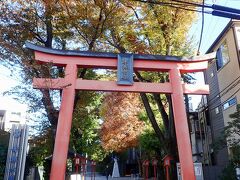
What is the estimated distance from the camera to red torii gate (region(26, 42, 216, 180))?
477 inches

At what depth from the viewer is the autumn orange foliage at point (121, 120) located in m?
27.8

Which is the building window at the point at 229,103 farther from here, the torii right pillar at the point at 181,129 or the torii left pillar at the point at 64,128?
the torii left pillar at the point at 64,128

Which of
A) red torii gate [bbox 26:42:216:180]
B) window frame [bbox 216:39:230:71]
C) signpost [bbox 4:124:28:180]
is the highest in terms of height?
window frame [bbox 216:39:230:71]

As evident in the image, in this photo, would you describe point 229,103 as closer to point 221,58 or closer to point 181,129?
point 221,58

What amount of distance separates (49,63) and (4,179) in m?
5.40

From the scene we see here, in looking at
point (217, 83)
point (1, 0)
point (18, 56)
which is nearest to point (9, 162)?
point (18, 56)

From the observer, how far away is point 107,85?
1314 cm

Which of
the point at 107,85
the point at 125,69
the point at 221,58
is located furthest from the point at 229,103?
the point at 107,85

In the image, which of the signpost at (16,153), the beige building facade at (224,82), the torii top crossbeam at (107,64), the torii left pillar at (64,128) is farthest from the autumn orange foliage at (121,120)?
the signpost at (16,153)

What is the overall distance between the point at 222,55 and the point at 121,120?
12.1m

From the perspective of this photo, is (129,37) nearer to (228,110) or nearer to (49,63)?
(49,63)

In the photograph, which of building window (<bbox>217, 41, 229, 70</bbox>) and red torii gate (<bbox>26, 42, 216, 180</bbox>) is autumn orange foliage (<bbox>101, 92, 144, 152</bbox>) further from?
red torii gate (<bbox>26, 42, 216, 180</bbox>)

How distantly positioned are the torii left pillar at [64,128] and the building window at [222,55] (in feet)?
43.2

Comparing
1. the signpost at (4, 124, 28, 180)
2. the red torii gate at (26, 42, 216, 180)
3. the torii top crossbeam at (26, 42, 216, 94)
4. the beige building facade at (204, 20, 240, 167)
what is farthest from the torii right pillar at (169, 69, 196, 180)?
the beige building facade at (204, 20, 240, 167)
